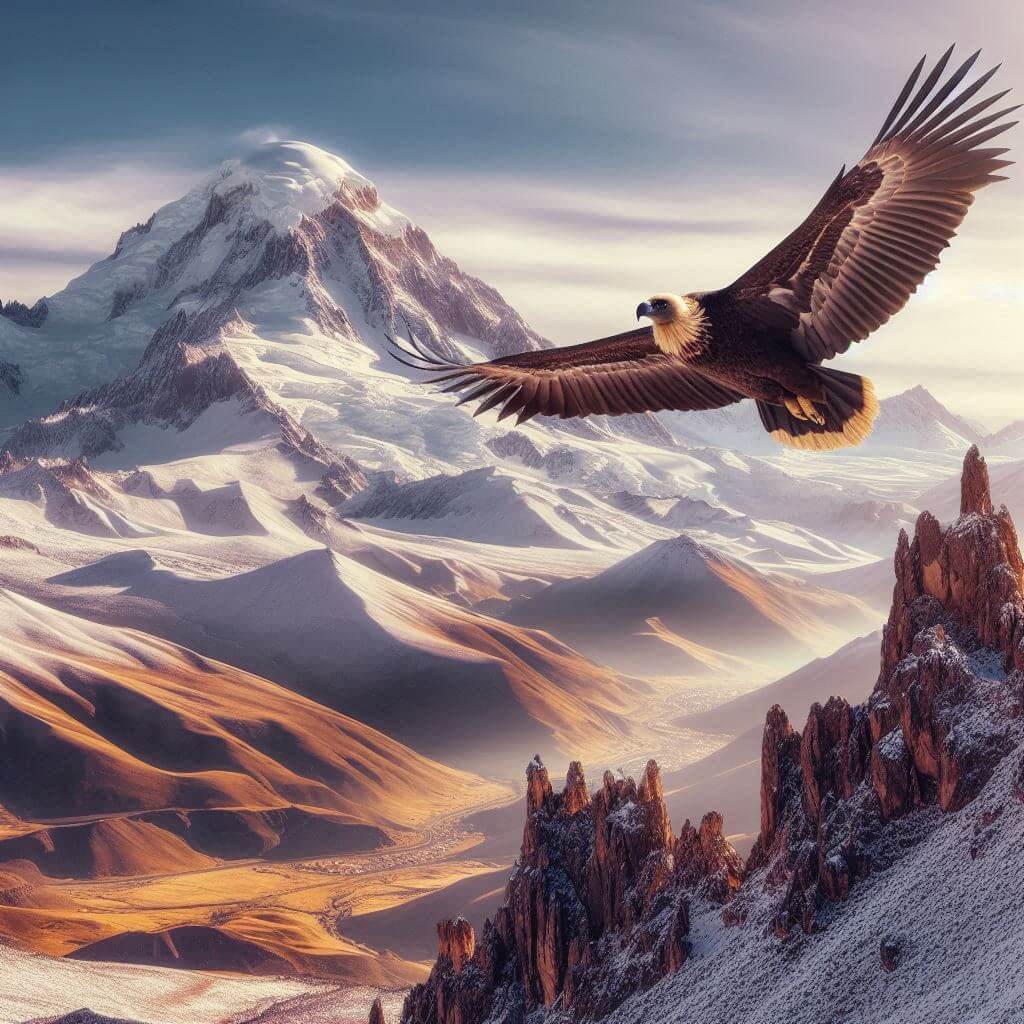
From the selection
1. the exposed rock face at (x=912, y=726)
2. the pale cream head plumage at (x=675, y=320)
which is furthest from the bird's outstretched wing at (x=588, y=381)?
the exposed rock face at (x=912, y=726)

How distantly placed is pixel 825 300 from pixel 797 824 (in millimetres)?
46162

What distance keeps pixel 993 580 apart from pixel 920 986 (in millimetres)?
20300

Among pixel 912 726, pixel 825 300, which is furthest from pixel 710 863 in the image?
pixel 825 300

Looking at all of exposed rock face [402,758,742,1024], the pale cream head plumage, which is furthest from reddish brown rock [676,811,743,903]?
the pale cream head plumage

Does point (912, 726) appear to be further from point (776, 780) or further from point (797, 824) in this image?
point (776, 780)

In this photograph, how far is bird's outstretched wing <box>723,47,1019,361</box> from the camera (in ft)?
40.1

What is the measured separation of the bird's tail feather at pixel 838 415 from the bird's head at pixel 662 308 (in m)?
1.81

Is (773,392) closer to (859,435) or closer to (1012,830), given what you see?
(859,435)

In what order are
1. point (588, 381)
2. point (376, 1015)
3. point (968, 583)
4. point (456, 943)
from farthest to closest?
point (376, 1015)
point (456, 943)
point (968, 583)
point (588, 381)

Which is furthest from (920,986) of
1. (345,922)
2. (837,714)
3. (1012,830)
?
(345,922)

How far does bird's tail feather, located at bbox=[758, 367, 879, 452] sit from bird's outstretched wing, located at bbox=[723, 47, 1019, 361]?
0.86 metres

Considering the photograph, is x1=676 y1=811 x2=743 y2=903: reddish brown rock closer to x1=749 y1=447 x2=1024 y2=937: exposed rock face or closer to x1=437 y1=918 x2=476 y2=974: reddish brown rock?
x1=749 y1=447 x2=1024 y2=937: exposed rock face

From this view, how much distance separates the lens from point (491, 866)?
158625mm

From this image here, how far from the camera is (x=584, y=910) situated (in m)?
64.2
